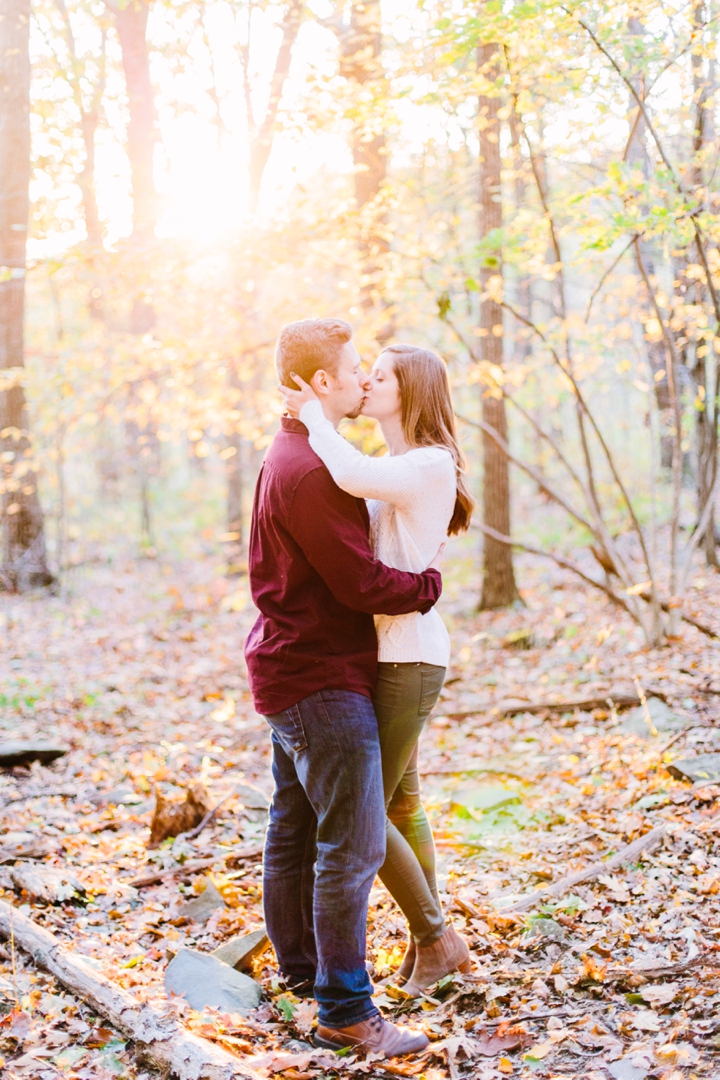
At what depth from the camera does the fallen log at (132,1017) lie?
253 cm

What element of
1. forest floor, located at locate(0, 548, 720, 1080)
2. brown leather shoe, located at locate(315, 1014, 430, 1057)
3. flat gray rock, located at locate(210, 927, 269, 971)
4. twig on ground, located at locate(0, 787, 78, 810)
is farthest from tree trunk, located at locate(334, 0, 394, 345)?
brown leather shoe, located at locate(315, 1014, 430, 1057)

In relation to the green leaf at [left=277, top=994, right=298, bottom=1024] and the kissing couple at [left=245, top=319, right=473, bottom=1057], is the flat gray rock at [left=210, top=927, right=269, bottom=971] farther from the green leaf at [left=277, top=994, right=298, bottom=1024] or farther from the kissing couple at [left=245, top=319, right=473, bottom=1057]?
the kissing couple at [left=245, top=319, right=473, bottom=1057]

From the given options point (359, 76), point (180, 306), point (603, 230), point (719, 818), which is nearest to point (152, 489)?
point (180, 306)

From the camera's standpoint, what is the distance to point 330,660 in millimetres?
2820

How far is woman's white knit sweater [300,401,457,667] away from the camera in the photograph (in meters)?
2.79

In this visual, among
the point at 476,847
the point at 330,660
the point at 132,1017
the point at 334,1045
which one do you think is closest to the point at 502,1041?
the point at 334,1045

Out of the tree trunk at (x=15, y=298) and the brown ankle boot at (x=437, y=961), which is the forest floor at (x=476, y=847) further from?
the tree trunk at (x=15, y=298)

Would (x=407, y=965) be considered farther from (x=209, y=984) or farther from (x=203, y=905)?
(x=203, y=905)

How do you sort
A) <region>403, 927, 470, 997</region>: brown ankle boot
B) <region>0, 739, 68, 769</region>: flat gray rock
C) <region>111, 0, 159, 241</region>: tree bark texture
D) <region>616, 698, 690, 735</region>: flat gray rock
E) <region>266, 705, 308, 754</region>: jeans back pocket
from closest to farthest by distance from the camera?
<region>266, 705, 308, 754</region>: jeans back pocket → <region>403, 927, 470, 997</region>: brown ankle boot → <region>616, 698, 690, 735</region>: flat gray rock → <region>0, 739, 68, 769</region>: flat gray rock → <region>111, 0, 159, 241</region>: tree bark texture

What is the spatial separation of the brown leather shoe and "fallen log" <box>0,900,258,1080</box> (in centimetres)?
33

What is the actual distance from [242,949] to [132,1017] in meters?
0.72

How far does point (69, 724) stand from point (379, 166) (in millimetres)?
5791

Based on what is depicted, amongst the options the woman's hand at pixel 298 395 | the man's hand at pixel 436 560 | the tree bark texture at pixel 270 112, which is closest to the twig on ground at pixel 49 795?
the man's hand at pixel 436 560

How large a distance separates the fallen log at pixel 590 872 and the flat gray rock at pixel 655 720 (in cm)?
152
